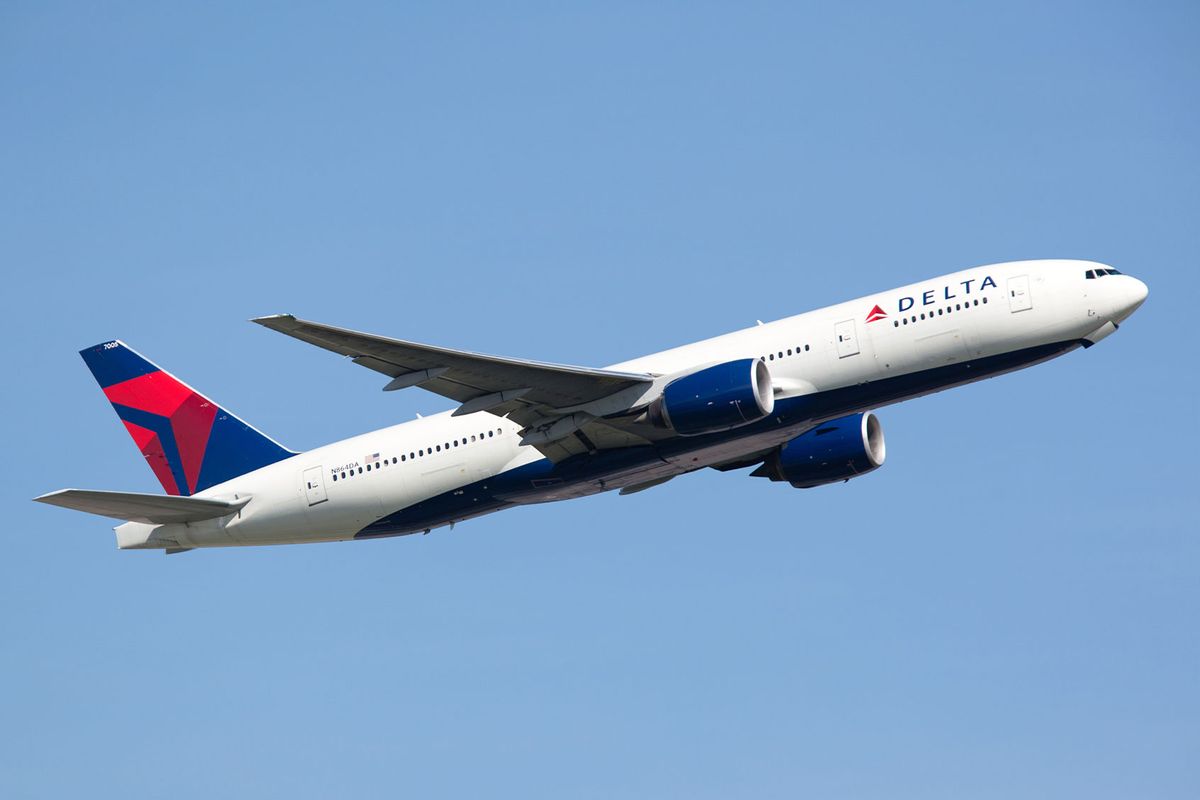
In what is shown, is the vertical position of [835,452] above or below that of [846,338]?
below

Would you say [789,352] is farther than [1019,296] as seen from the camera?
Yes

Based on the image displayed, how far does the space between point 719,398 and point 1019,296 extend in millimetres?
8373

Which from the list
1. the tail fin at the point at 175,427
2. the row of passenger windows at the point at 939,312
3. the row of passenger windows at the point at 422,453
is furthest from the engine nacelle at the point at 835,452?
the tail fin at the point at 175,427

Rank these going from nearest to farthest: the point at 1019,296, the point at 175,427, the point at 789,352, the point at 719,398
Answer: the point at 719,398 < the point at 1019,296 < the point at 789,352 < the point at 175,427

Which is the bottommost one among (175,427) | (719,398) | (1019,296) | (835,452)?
(835,452)

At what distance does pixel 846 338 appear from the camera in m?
41.5

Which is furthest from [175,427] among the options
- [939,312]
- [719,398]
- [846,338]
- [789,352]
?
[939,312]

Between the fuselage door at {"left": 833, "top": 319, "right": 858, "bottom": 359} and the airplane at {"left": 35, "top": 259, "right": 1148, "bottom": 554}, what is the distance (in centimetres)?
4

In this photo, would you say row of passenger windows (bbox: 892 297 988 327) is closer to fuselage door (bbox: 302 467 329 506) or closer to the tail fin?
fuselage door (bbox: 302 467 329 506)

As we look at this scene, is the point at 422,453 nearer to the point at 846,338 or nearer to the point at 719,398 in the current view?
the point at 719,398

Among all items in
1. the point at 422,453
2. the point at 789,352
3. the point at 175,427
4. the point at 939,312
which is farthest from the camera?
the point at 175,427

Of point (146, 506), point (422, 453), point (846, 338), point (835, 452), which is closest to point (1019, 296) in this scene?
point (846, 338)

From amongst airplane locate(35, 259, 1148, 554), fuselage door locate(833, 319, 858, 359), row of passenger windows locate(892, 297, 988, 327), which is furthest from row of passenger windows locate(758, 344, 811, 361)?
row of passenger windows locate(892, 297, 988, 327)

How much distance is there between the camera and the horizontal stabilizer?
43125mm
